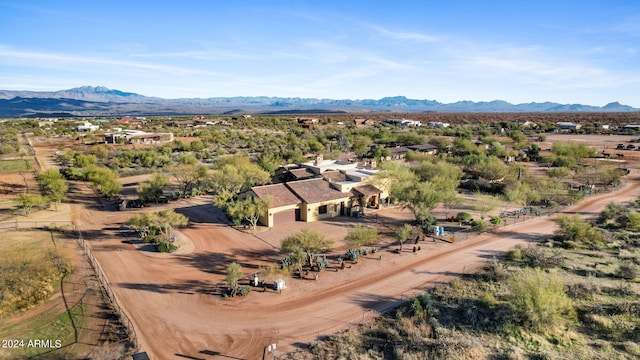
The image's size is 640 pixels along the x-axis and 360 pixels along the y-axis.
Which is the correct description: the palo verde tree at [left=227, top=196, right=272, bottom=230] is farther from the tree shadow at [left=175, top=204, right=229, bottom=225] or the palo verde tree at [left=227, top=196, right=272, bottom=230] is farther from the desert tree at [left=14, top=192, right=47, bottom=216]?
the desert tree at [left=14, top=192, right=47, bottom=216]

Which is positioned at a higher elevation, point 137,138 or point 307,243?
point 137,138

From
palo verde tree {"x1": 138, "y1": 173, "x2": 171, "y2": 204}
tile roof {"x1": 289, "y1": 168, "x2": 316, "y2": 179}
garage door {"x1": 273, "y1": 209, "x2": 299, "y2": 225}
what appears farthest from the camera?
tile roof {"x1": 289, "y1": 168, "x2": 316, "y2": 179}

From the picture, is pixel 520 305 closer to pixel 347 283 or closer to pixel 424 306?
pixel 424 306

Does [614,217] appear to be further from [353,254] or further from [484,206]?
[353,254]

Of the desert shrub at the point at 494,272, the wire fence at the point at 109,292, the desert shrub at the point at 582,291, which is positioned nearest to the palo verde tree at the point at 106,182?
the wire fence at the point at 109,292

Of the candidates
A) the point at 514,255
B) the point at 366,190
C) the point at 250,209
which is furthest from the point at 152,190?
the point at 514,255

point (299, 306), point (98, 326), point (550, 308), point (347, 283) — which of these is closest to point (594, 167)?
point (550, 308)

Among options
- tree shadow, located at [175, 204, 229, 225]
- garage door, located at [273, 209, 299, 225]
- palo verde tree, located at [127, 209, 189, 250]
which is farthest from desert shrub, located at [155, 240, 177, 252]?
garage door, located at [273, 209, 299, 225]
